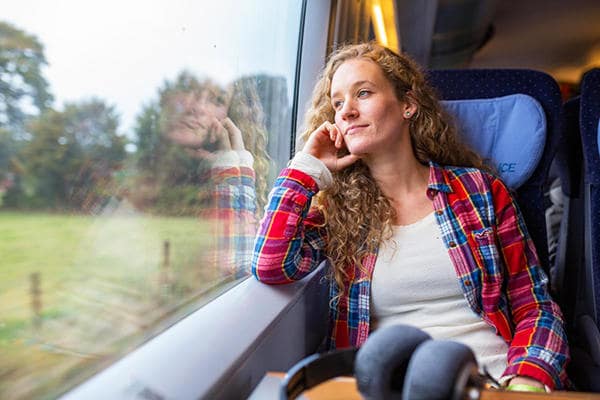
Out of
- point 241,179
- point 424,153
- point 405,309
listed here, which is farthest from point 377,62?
point 405,309

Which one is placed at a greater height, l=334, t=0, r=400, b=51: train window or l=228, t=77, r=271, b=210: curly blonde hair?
l=334, t=0, r=400, b=51: train window

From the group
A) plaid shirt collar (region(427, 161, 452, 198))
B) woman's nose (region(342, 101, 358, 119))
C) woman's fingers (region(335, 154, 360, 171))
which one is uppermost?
woman's nose (region(342, 101, 358, 119))

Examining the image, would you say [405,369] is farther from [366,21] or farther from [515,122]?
[366,21]

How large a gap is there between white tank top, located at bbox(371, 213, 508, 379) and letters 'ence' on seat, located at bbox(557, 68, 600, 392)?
0.86ft

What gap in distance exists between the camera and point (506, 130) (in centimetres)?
146

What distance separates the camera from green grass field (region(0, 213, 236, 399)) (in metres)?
0.62

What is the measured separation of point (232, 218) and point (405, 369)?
85 cm

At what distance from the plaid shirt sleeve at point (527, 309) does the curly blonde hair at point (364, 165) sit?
0.64ft

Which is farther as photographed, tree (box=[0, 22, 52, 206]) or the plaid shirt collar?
the plaid shirt collar

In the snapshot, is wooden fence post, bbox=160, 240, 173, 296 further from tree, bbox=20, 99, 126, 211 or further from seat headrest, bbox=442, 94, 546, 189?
seat headrest, bbox=442, 94, 546, 189

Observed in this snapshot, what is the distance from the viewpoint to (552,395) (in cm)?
65

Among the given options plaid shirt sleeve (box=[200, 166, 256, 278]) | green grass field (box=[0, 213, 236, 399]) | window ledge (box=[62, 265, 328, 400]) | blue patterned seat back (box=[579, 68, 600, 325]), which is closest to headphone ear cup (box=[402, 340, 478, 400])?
window ledge (box=[62, 265, 328, 400])

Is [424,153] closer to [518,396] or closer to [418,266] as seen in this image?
[418,266]

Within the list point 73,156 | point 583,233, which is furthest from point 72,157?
point 583,233
